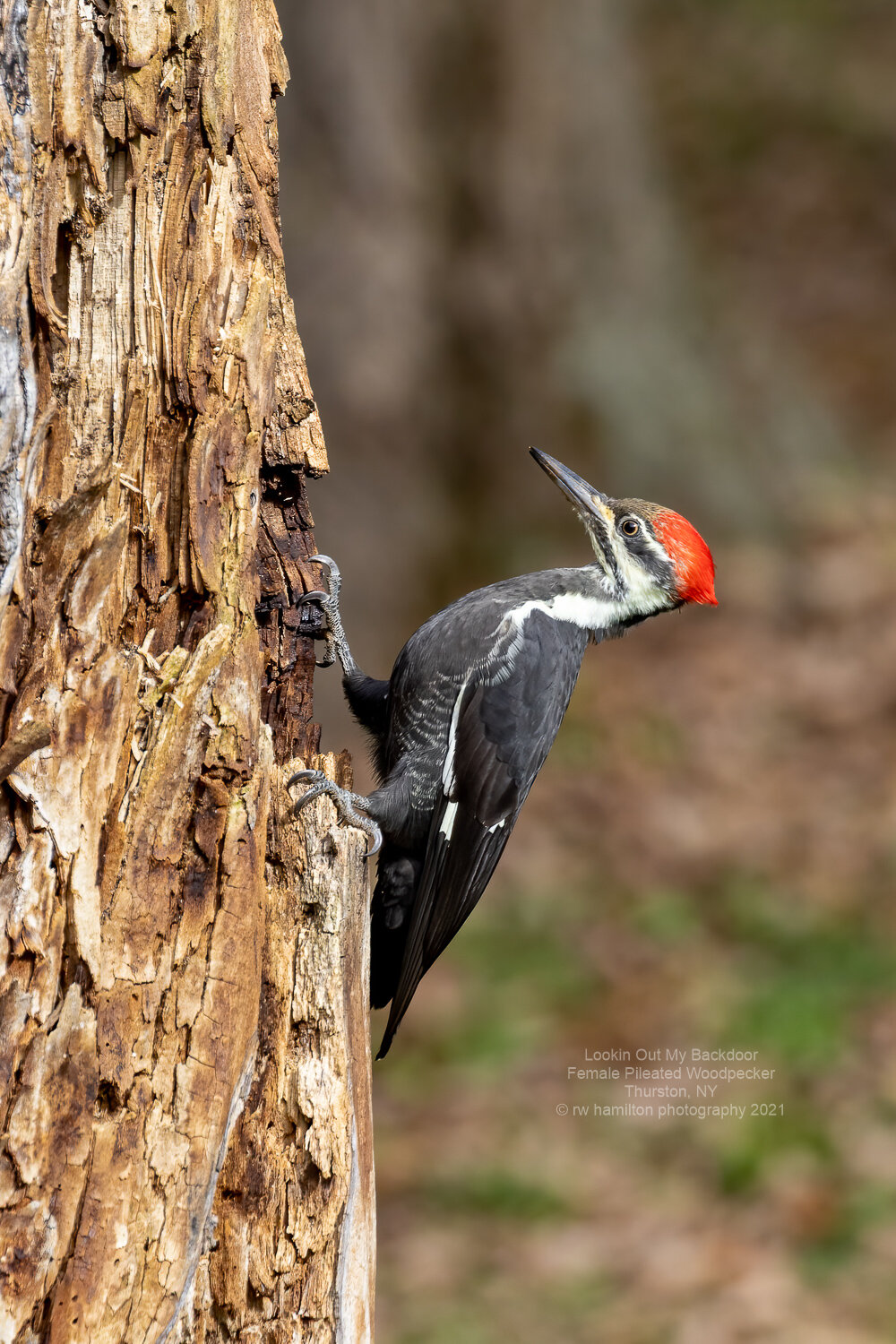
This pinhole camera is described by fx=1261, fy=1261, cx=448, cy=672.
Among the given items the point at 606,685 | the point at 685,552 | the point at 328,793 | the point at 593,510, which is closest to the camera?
the point at 328,793

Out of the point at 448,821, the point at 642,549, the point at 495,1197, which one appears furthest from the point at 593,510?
the point at 495,1197

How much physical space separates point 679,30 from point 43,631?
1332 cm

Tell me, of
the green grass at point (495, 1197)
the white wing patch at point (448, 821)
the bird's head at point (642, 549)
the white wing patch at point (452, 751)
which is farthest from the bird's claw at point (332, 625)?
the green grass at point (495, 1197)

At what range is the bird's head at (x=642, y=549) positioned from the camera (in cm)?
339

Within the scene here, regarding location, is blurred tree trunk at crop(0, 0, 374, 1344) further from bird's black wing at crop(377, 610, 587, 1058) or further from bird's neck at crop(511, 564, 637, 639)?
bird's neck at crop(511, 564, 637, 639)

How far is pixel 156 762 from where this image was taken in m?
2.03

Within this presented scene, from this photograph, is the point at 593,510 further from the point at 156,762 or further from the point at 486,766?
the point at 156,762

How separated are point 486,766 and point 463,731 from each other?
0.11 metres

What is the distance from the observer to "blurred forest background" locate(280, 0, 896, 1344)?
4.43 metres

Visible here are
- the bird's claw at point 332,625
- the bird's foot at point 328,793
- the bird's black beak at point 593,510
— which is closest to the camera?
the bird's foot at point 328,793

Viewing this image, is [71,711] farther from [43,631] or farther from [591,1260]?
[591,1260]

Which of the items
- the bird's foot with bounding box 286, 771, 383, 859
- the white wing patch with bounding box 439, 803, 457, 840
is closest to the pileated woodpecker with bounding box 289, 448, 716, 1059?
the white wing patch with bounding box 439, 803, 457, 840

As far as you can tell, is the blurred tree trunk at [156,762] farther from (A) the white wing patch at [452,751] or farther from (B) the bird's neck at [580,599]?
(B) the bird's neck at [580,599]

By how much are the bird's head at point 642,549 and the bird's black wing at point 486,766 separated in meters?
0.30
